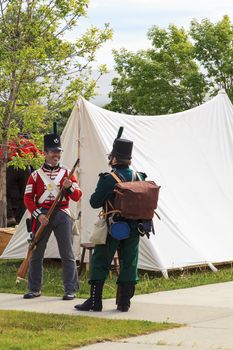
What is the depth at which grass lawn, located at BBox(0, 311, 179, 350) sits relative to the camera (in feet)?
25.0

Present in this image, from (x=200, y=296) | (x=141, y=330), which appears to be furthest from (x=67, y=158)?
(x=141, y=330)

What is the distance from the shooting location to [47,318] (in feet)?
Answer: 29.3

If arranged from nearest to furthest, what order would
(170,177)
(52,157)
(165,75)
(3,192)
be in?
(52,157) → (170,177) → (3,192) → (165,75)

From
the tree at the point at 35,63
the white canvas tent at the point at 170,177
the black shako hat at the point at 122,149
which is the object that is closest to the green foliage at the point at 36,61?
the tree at the point at 35,63

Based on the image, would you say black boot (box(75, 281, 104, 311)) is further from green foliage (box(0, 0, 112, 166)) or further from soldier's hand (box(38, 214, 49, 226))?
green foliage (box(0, 0, 112, 166))

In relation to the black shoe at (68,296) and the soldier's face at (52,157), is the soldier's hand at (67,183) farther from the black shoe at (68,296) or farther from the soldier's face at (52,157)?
the black shoe at (68,296)

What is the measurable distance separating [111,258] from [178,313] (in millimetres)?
871

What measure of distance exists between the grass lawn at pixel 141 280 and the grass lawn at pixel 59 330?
186 centimetres

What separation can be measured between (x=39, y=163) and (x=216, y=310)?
30.8 feet

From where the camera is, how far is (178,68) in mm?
32906

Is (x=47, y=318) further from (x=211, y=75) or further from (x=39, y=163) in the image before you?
(x=211, y=75)

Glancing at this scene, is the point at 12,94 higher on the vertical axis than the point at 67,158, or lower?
higher

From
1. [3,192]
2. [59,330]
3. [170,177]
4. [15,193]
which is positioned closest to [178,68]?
[15,193]

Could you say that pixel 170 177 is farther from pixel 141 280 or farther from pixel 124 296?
pixel 124 296
